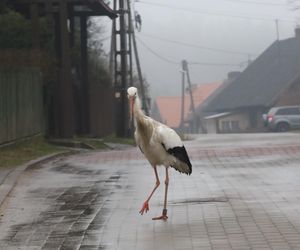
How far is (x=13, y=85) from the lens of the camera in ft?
70.0

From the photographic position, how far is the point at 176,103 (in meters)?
104

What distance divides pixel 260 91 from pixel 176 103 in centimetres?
3635

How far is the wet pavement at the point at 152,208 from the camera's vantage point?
804cm

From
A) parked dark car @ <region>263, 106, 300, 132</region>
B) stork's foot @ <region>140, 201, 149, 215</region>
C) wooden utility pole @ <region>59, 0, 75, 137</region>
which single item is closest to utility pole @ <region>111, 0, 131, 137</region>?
wooden utility pole @ <region>59, 0, 75, 137</region>

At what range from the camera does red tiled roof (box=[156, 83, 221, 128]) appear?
328 ft

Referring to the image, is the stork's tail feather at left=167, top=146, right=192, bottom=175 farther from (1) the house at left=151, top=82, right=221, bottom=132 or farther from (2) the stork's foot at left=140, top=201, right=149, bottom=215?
(1) the house at left=151, top=82, right=221, bottom=132

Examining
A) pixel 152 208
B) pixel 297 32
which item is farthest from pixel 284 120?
pixel 152 208

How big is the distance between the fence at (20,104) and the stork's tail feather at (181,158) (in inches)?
408

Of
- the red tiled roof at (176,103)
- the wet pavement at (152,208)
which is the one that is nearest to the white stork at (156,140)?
the wet pavement at (152,208)

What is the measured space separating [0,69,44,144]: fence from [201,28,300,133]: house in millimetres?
40029

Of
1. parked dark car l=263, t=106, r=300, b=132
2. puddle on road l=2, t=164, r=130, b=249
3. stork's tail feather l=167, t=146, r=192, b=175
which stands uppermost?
stork's tail feather l=167, t=146, r=192, b=175

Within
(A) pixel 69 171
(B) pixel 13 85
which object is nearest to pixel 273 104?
(B) pixel 13 85

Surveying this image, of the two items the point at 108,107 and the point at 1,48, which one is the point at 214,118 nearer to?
the point at 108,107

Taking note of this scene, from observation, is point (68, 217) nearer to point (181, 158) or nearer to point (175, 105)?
point (181, 158)
